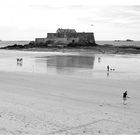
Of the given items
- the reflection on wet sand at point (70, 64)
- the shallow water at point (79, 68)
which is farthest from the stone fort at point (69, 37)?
the shallow water at point (79, 68)

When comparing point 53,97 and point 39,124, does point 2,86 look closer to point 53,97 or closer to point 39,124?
point 53,97

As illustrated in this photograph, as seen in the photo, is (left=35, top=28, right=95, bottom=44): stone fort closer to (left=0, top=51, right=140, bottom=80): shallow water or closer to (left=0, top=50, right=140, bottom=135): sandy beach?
(left=0, top=51, right=140, bottom=80): shallow water

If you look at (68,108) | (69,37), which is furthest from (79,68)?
(69,37)

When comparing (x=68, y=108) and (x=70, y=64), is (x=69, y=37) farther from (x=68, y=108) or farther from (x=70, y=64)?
(x=68, y=108)

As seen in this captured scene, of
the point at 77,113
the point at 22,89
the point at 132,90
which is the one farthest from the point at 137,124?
the point at 22,89

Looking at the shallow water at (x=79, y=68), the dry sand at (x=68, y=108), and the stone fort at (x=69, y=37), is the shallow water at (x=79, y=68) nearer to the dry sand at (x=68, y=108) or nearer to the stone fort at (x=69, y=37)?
the dry sand at (x=68, y=108)

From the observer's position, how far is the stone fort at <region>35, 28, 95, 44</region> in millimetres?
99562

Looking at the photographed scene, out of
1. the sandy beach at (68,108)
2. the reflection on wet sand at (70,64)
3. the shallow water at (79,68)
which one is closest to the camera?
the sandy beach at (68,108)

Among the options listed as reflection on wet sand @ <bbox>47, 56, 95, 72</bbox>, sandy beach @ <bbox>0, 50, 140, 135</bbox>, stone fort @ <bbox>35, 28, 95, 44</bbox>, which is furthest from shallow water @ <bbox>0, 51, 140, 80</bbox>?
stone fort @ <bbox>35, 28, 95, 44</bbox>

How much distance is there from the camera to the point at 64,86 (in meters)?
20.1

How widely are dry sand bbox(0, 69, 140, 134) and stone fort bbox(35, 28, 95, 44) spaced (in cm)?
7884

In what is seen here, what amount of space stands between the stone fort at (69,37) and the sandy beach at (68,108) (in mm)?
78844

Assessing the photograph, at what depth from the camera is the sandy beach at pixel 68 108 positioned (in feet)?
33.6

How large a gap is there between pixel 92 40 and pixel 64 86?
278 feet
